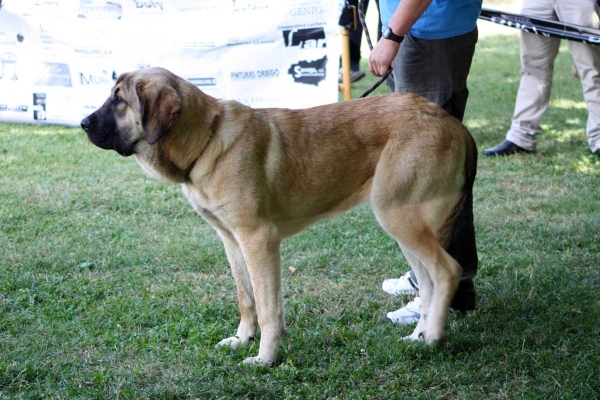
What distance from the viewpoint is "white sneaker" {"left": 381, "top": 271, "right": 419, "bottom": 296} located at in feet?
15.6

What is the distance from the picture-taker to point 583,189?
6750 millimetres

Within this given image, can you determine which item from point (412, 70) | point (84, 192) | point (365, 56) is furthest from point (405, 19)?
point (365, 56)

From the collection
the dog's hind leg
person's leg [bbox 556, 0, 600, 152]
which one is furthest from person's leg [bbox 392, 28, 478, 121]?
person's leg [bbox 556, 0, 600, 152]

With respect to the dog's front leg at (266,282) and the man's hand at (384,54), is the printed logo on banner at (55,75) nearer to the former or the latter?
the man's hand at (384,54)

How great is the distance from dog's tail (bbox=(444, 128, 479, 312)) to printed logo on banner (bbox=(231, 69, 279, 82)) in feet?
15.2

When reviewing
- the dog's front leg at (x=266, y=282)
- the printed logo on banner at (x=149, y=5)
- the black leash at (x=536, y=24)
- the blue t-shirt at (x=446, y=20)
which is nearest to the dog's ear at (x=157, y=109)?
the dog's front leg at (x=266, y=282)

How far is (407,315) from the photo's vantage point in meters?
4.42

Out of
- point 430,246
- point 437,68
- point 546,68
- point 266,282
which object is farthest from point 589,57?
point 266,282

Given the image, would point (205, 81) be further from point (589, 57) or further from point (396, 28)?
point (396, 28)

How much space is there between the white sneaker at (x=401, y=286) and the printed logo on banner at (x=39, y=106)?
6222 millimetres

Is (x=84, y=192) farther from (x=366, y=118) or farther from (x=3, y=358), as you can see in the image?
(x=366, y=118)

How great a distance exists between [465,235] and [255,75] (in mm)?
4856

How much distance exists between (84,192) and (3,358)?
325cm

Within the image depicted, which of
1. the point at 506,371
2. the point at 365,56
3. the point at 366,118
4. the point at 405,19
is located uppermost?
the point at 405,19
